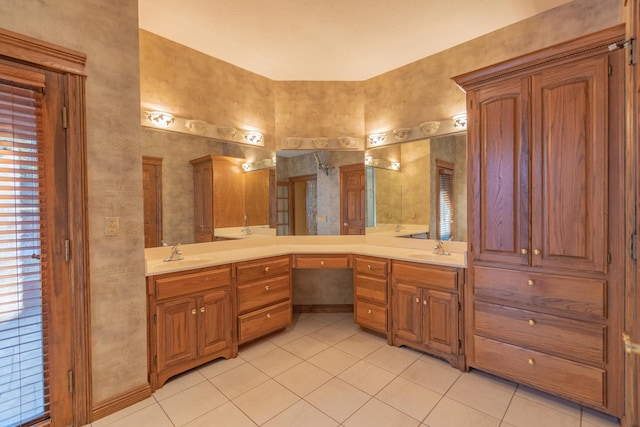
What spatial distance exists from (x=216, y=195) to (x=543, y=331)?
2.87 meters

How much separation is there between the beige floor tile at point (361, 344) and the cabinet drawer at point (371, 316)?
0.12 m

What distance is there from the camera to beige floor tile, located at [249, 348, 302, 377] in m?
2.31

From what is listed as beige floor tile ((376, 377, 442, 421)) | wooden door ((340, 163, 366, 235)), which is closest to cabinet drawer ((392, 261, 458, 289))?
beige floor tile ((376, 377, 442, 421))

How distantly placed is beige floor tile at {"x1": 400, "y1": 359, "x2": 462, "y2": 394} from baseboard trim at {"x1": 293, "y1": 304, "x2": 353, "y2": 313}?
1254 mm

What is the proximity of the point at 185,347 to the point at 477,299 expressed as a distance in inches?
88.8

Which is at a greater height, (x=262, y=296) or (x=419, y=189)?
(x=419, y=189)

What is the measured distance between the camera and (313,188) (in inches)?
138

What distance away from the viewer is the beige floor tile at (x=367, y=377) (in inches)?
82.0

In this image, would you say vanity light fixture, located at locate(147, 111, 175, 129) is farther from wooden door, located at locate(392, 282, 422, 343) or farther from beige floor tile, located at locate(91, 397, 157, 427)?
wooden door, located at locate(392, 282, 422, 343)

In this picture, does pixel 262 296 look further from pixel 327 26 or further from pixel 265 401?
pixel 327 26

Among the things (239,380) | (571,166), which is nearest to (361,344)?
(239,380)

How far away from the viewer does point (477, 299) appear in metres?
2.18

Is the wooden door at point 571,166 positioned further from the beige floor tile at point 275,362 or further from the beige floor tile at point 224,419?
the beige floor tile at point 224,419

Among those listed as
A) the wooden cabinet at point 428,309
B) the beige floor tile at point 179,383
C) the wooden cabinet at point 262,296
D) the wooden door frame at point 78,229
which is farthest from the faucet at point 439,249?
Result: the wooden door frame at point 78,229
